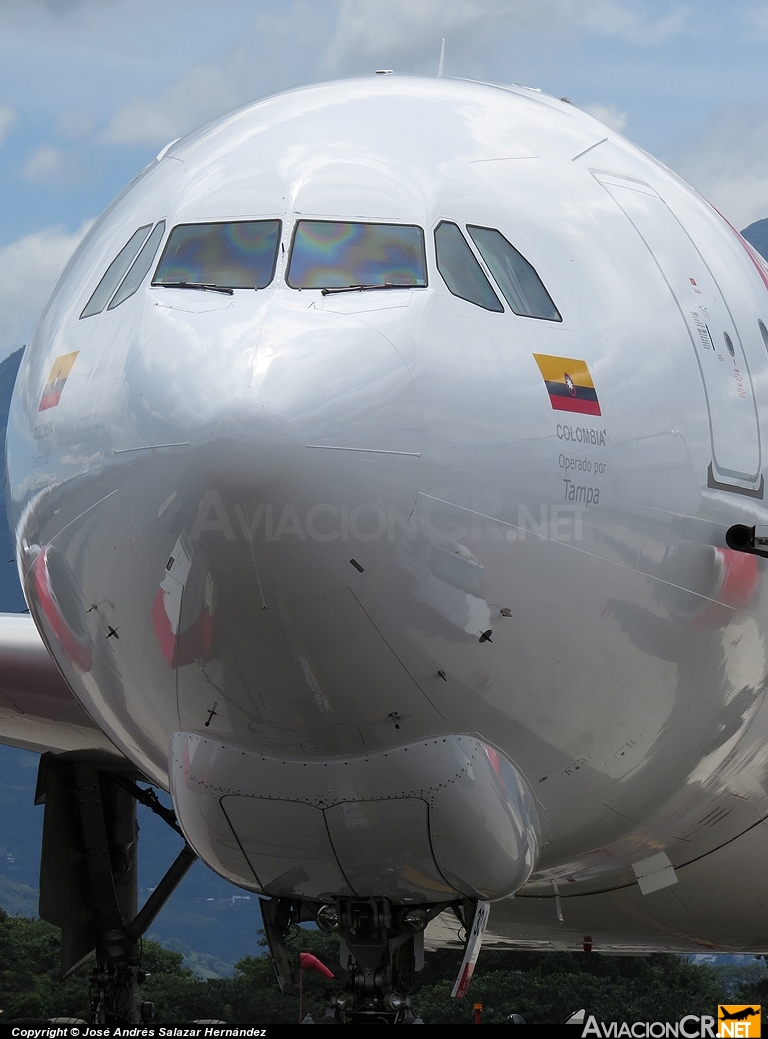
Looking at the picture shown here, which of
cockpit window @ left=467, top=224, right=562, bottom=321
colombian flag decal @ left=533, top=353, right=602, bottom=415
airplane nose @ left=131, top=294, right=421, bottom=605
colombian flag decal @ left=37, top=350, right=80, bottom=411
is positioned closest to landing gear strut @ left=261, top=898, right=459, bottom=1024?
airplane nose @ left=131, top=294, right=421, bottom=605

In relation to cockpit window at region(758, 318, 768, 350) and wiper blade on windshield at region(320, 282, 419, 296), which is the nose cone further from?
cockpit window at region(758, 318, 768, 350)

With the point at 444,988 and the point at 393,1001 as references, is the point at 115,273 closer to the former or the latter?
the point at 393,1001

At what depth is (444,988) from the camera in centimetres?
3275

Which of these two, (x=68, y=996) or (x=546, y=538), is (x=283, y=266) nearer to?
(x=546, y=538)

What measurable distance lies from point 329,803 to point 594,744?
1282 millimetres

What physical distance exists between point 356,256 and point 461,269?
0.46 metres

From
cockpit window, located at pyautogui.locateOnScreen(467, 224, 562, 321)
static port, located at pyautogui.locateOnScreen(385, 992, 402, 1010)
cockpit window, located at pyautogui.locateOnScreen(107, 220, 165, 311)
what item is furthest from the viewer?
static port, located at pyautogui.locateOnScreen(385, 992, 402, 1010)

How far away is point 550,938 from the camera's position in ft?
39.5

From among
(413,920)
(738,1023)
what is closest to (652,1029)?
(738,1023)

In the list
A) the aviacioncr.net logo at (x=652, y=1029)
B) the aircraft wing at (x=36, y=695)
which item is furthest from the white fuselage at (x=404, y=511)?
the aircraft wing at (x=36, y=695)

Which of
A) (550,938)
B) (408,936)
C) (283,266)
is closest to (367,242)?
(283,266)

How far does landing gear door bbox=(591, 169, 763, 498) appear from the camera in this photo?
7102 mm

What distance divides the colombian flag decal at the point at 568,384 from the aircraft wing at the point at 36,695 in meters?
5.94

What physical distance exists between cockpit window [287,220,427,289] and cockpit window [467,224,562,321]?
31 cm
